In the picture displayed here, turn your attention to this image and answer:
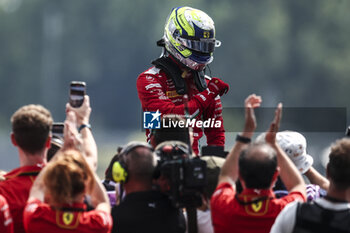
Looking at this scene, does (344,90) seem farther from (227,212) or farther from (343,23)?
(227,212)

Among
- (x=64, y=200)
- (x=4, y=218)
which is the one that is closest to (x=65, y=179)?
(x=64, y=200)

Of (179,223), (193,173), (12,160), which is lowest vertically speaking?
(12,160)

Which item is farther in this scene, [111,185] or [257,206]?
[111,185]

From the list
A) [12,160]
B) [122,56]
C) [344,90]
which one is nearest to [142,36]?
[122,56]

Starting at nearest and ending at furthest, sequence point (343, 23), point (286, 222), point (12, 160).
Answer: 1. point (286, 222)
2. point (12, 160)
3. point (343, 23)

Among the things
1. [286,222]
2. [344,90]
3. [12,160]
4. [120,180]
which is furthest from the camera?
[344,90]

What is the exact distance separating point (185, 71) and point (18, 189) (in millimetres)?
3186

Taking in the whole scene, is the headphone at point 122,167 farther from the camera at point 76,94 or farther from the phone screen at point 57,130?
the phone screen at point 57,130

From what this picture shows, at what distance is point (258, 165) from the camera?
4.53 metres

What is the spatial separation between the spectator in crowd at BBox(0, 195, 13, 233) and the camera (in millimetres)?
896

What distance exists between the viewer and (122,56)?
46.4 m

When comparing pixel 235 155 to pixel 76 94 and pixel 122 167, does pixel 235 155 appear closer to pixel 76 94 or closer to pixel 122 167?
pixel 122 167

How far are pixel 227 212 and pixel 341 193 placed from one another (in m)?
0.69

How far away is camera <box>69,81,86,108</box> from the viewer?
5.09m
